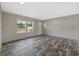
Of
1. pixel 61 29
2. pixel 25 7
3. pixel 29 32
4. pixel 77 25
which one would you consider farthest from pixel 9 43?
pixel 77 25

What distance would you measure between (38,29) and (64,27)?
623mm

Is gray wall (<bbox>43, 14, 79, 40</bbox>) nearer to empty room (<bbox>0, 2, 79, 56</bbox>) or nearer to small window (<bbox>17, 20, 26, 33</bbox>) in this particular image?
empty room (<bbox>0, 2, 79, 56</bbox>)

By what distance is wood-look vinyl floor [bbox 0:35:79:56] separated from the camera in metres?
1.83

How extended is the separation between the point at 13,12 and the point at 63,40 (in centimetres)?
131

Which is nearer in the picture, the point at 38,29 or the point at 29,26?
the point at 29,26

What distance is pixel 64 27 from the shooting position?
6.66 feet

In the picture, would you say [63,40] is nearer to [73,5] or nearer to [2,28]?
[73,5]

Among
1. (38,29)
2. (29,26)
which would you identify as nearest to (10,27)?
(29,26)

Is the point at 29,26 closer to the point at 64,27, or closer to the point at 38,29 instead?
the point at 38,29

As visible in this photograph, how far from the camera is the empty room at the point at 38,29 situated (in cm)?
181

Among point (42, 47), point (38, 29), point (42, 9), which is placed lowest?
point (42, 47)

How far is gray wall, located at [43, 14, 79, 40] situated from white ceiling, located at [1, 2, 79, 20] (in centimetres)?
11

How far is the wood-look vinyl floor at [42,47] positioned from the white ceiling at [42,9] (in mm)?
541

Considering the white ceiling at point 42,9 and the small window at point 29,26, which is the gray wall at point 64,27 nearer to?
the white ceiling at point 42,9
